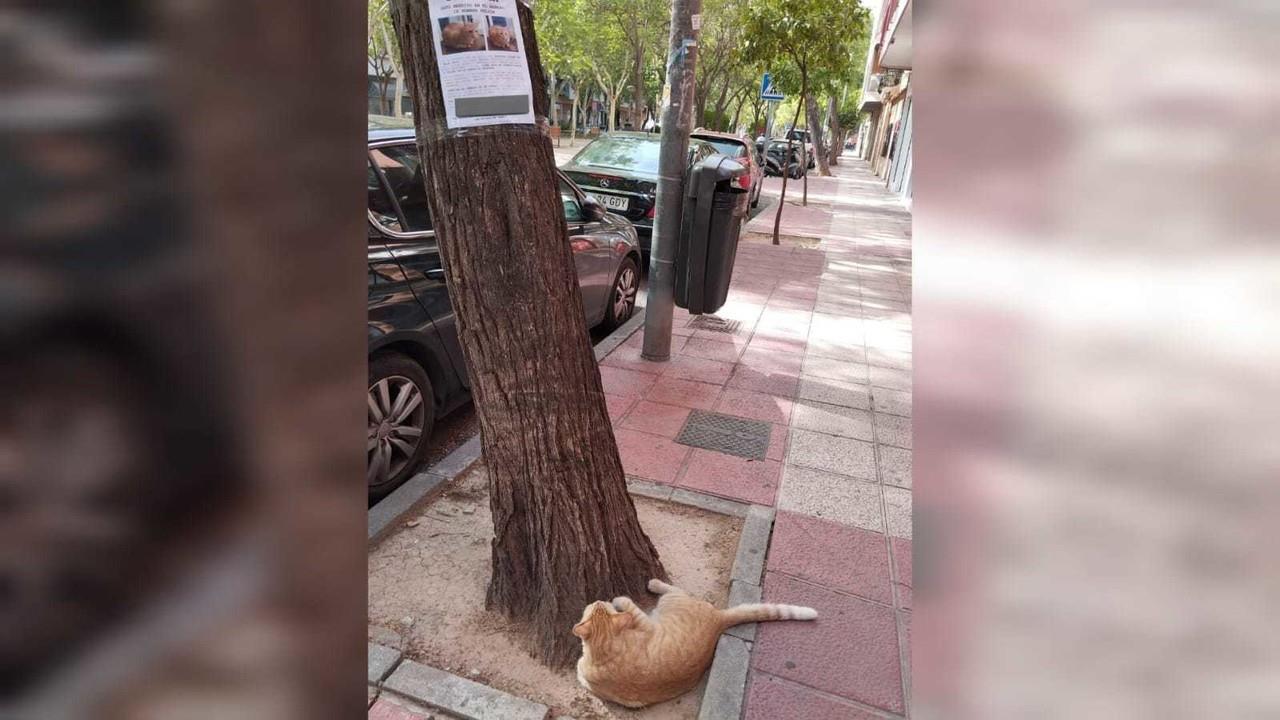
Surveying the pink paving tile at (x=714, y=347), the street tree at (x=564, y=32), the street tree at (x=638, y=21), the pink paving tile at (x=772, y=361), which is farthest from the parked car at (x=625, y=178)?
the street tree at (x=638, y=21)

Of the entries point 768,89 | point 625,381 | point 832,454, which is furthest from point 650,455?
point 768,89

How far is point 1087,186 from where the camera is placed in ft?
1.08

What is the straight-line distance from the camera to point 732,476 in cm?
413

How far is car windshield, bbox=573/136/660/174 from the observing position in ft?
30.5

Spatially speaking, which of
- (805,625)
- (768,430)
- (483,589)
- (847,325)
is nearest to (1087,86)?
(805,625)

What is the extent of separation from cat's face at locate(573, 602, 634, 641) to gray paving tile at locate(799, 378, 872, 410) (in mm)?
3249

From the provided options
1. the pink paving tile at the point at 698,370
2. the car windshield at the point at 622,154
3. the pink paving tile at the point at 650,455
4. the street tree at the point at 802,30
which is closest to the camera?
the pink paving tile at the point at 650,455

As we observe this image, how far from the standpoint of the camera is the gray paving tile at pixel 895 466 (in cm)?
422

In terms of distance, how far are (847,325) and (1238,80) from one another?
7632 millimetres

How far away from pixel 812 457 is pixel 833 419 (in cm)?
71

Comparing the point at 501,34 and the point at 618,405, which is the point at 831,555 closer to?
the point at 618,405

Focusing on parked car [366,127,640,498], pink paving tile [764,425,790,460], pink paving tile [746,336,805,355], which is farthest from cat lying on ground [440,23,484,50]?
pink paving tile [746,336,805,355]

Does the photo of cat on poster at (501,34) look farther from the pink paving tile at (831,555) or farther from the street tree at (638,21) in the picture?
the street tree at (638,21)

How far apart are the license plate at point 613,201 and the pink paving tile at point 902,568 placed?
20.2ft
